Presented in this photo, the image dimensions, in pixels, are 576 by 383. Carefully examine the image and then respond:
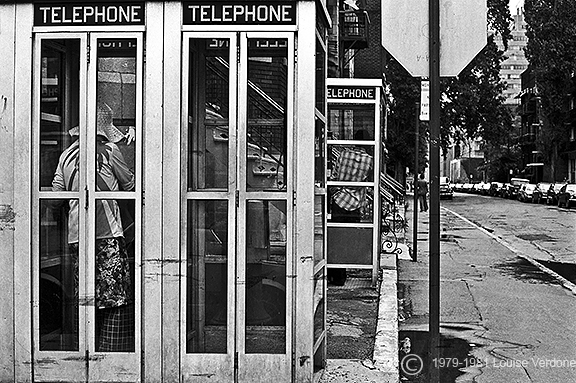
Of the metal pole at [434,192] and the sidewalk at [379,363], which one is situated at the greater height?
the metal pole at [434,192]

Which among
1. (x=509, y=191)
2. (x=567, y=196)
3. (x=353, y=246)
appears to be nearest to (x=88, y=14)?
(x=353, y=246)

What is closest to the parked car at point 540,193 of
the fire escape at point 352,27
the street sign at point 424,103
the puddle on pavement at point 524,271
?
A: the fire escape at point 352,27

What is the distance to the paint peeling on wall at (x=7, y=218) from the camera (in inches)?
231

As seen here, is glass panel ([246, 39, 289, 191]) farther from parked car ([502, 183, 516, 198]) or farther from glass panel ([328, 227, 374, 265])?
parked car ([502, 183, 516, 198])

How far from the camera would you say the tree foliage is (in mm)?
51031

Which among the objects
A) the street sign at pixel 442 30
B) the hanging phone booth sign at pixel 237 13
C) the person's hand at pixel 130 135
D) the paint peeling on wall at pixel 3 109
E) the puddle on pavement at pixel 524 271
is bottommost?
the puddle on pavement at pixel 524 271

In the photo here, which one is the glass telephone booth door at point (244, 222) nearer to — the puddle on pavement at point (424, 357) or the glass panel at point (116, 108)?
the glass panel at point (116, 108)

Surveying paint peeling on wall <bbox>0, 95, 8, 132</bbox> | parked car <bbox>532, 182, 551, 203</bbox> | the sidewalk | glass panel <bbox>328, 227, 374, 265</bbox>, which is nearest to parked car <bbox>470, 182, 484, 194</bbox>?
parked car <bbox>532, 182, 551, 203</bbox>

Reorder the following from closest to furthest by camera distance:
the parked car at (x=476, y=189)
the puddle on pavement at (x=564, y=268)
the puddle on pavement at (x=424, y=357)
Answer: the puddle on pavement at (x=424, y=357)
the puddle on pavement at (x=564, y=268)
the parked car at (x=476, y=189)

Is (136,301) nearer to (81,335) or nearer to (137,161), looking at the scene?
(81,335)

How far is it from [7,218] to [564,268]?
1276 centimetres

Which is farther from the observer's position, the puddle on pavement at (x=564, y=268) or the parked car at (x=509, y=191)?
the parked car at (x=509, y=191)

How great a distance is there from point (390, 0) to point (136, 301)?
269 cm

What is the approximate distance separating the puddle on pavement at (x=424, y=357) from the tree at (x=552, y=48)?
191 ft
